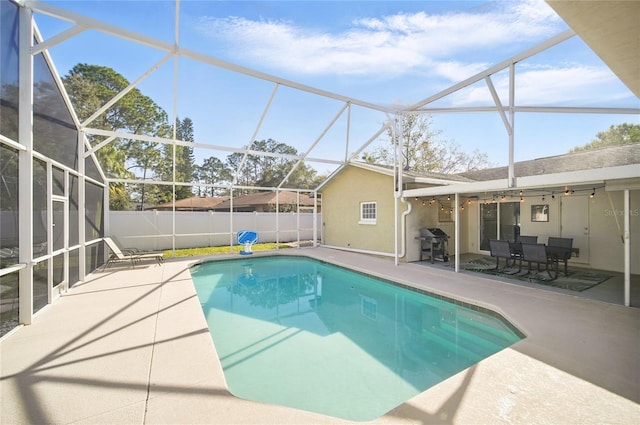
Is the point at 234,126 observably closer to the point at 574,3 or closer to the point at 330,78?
the point at 330,78

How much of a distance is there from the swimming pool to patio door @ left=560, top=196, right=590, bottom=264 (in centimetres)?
571

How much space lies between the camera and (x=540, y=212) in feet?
30.9

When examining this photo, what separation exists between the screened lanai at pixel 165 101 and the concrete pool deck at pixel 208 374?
1.09 metres

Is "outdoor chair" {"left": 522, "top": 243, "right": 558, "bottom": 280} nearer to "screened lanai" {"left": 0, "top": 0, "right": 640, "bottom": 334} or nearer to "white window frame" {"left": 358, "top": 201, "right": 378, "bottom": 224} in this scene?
"screened lanai" {"left": 0, "top": 0, "right": 640, "bottom": 334}

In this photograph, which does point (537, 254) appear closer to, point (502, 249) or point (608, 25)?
point (502, 249)

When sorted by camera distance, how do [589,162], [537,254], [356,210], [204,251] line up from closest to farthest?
[537,254], [589,162], [356,210], [204,251]

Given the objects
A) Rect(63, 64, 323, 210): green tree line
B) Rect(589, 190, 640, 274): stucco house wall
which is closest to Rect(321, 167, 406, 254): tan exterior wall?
Rect(63, 64, 323, 210): green tree line

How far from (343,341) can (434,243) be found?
265 inches

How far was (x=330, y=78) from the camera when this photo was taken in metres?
9.49

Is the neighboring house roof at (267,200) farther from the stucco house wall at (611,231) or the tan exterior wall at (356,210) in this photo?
the stucco house wall at (611,231)

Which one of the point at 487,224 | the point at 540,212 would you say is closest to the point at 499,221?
the point at 487,224

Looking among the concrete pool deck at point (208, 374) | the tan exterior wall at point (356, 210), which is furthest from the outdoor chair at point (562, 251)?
the tan exterior wall at point (356, 210)

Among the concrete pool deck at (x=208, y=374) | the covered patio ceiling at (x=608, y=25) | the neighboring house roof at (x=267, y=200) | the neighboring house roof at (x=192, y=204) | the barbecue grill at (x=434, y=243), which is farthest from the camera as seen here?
the neighboring house roof at (x=267, y=200)

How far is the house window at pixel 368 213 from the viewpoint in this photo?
11530 mm
